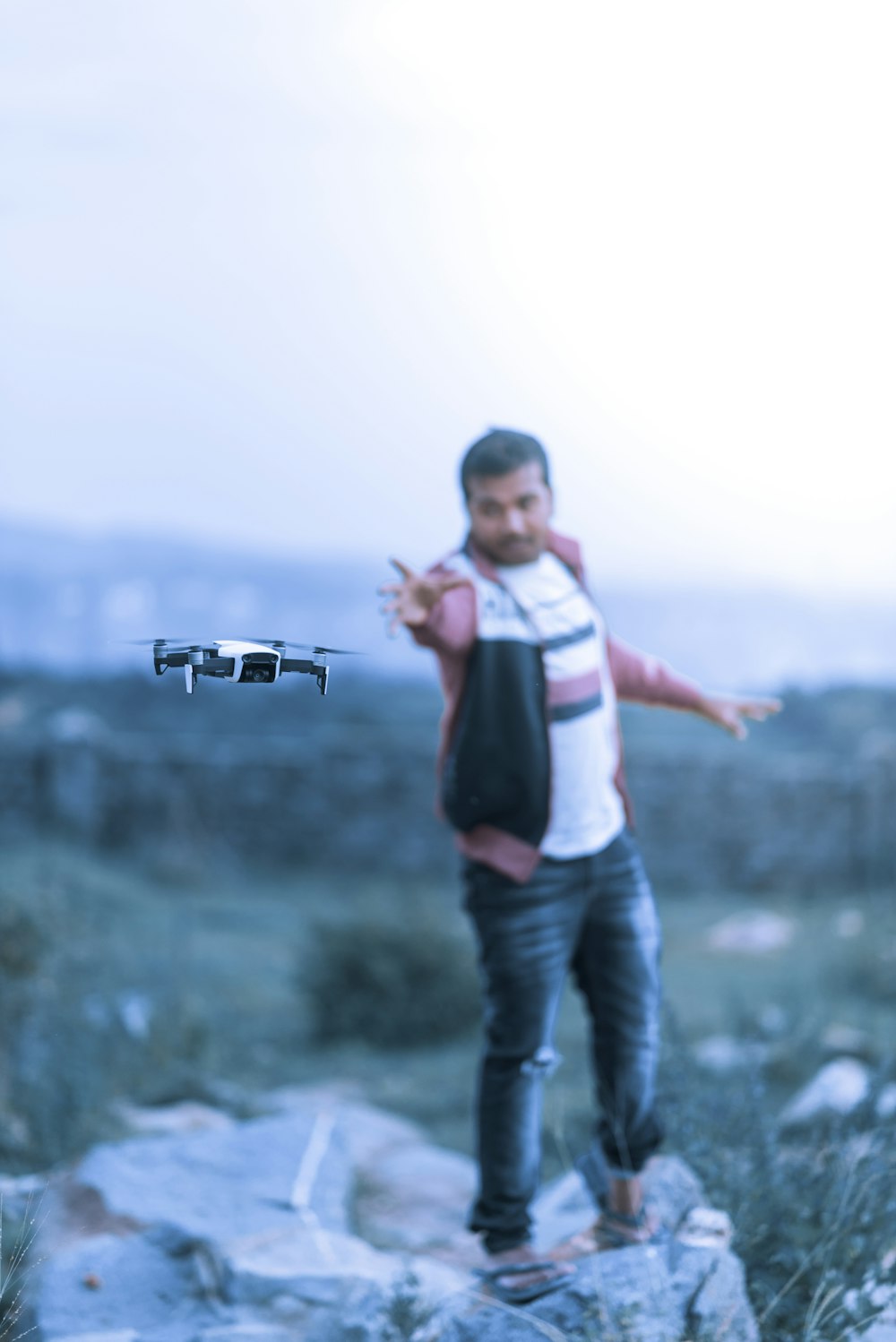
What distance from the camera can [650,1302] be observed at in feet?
8.26

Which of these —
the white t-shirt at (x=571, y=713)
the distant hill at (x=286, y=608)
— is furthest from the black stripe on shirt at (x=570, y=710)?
the distant hill at (x=286, y=608)

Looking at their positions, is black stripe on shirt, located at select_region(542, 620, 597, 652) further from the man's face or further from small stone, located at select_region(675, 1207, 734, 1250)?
small stone, located at select_region(675, 1207, 734, 1250)

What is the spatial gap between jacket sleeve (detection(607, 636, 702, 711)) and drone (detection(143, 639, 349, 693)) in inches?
52.4

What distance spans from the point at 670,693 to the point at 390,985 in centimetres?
372

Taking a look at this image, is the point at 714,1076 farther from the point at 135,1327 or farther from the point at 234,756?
the point at 234,756

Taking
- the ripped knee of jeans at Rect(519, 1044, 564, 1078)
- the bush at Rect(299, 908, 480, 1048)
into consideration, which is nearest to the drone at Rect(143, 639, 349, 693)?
the ripped knee of jeans at Rect(519, 1044, 564, 1078)

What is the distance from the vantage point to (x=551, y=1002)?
2.93 meters

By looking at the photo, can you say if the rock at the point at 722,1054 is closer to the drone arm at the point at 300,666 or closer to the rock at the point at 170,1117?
the rock at the point at 170,1117

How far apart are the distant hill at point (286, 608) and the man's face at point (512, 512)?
4671mm

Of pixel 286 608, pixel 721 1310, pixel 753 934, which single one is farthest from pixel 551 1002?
pixel 753 934

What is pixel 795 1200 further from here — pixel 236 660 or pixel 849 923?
pixel 849 923

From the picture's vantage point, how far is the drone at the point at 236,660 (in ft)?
6.21

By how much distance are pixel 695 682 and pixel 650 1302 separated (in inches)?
53.8

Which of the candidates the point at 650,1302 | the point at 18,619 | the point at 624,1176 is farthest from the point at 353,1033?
the point at 18,619
